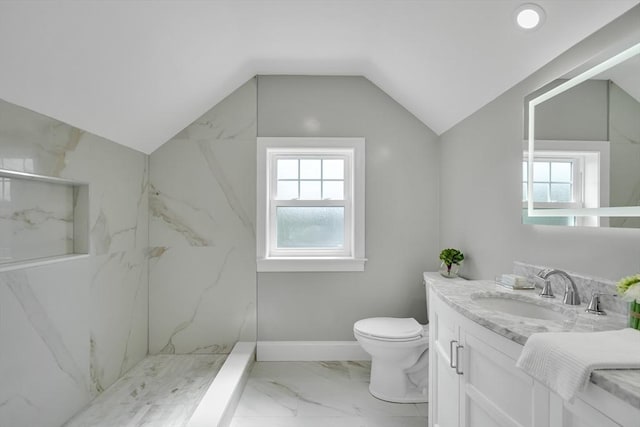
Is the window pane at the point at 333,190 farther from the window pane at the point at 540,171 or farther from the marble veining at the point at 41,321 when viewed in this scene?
the marble veining at the point at 41,321

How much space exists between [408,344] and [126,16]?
2.37 metres

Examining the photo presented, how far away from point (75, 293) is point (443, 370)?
2016mm

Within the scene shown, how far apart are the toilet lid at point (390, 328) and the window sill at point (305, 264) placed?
0.53 metres

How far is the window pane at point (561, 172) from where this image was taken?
1502mm

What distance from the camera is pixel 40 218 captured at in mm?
1893

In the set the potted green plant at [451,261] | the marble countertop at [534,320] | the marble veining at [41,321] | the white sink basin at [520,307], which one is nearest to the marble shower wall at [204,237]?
the marble veining at [41,321]

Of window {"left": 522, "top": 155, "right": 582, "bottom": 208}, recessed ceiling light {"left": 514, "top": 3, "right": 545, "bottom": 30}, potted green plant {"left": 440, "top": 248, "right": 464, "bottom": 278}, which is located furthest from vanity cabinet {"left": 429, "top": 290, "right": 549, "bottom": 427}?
recessed ceiling light {"left": 514, "top": 3, "right": 545, "bottom": 30}

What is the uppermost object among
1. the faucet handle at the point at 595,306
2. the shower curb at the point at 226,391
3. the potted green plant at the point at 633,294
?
the potted green plant at the point at 633,294

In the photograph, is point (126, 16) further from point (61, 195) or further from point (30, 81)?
point (61, 195)

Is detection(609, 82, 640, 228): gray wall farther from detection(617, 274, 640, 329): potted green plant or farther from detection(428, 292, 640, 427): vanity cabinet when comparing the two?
detection(428, 292, 640, 427): vanity cabinet

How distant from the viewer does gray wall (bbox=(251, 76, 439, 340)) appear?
9.71 feet

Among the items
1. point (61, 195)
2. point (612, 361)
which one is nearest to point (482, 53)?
point (612, 361)

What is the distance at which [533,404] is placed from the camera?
3.20ft

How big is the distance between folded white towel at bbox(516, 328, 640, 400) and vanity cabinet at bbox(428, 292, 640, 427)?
0.14 feet
